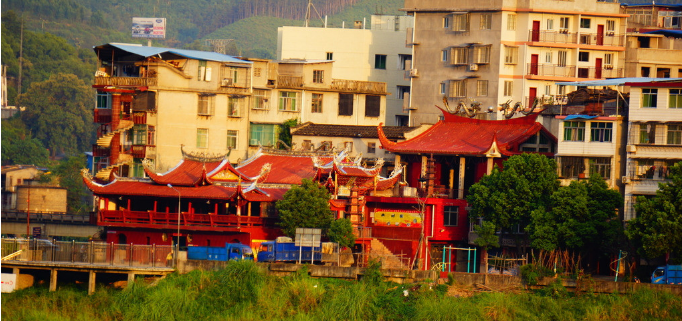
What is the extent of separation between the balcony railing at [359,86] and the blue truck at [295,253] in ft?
89.0

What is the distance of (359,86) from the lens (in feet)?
281

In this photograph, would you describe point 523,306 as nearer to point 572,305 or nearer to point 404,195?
point 572,305

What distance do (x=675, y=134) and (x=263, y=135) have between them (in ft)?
99.6

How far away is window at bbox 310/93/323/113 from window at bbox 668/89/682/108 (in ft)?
96.3

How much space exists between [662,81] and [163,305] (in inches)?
1022

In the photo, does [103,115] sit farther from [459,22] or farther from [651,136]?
[651,136]

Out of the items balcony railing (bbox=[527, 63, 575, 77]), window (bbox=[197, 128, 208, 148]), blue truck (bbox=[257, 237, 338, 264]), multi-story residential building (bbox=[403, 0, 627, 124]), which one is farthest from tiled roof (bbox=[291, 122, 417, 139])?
blue truck (bbox=[257, 237, 338, 264])

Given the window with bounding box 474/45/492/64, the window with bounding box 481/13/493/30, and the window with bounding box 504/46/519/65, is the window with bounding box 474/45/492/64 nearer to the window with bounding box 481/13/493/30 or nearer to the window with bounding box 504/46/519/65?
the window with bounding box 504/46/519/65

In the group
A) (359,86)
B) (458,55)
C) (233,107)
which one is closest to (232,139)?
(233,107)

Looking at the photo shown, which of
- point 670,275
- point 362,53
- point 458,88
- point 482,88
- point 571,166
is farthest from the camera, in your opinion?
point 362,53

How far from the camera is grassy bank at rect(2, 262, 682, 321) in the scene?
5284 cm

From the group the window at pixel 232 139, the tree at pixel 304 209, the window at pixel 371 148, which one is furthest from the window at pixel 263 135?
the tree at pixel 304 209

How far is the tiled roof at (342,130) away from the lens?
79062 mm

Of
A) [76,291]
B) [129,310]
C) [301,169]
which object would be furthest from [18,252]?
[301,169]
